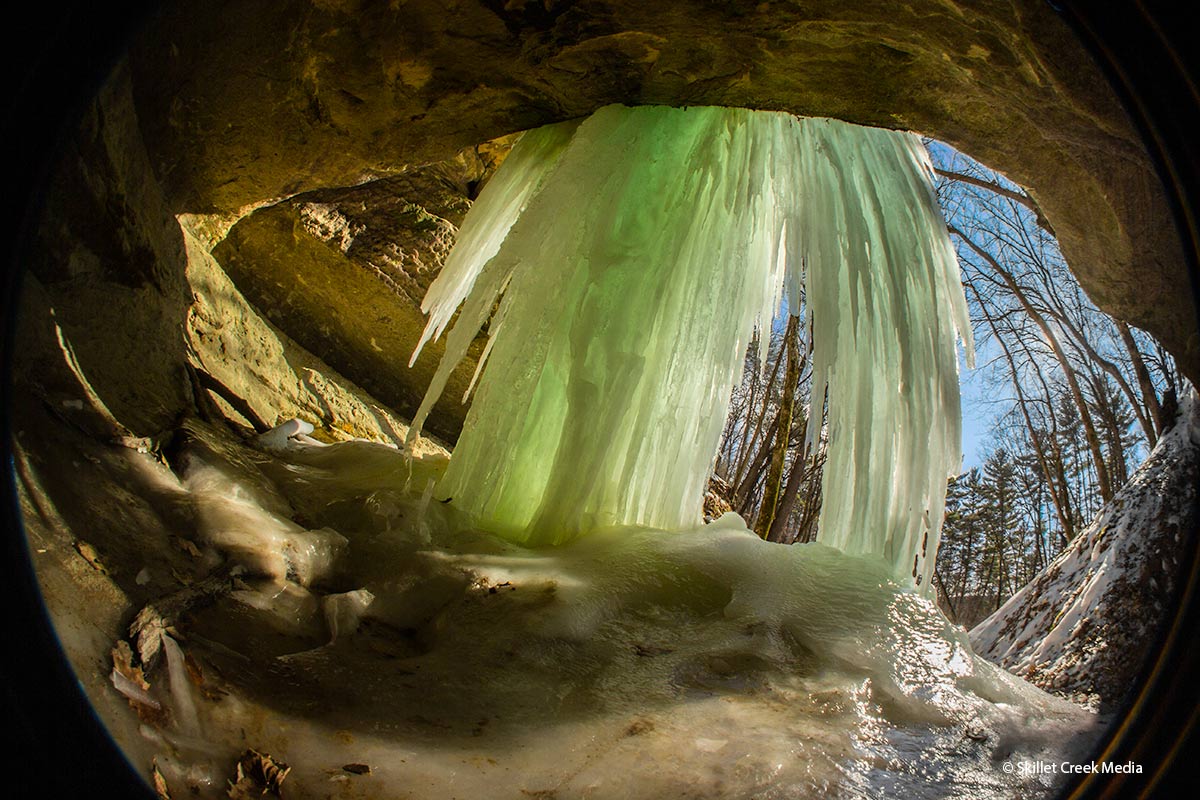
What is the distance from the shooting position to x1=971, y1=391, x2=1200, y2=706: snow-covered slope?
226cm

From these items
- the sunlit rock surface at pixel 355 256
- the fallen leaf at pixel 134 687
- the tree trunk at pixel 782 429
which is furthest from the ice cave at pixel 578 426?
the tree trunk at pixel 782 429

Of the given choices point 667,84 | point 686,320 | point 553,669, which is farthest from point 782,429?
point 553,669

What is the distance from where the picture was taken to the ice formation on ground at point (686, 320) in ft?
9.26

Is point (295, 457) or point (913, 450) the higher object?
point (913, 450)

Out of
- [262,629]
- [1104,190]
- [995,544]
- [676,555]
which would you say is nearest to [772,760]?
[676,555]

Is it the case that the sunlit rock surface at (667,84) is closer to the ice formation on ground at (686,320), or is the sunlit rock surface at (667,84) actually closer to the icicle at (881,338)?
Result: the ice formation on ground at (686,320)

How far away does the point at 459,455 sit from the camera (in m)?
2.91

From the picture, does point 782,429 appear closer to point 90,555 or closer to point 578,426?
point 578,426

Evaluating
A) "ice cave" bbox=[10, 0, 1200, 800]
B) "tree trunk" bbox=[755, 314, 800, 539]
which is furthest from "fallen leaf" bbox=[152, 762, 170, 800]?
"tree trunk" bbox=[755, 314, 800, 539]

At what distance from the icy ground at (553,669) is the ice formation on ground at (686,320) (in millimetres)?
313

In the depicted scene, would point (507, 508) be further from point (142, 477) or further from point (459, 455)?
point (142, 477)

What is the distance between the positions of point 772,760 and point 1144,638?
1557mm

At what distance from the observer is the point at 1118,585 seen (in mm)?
2500

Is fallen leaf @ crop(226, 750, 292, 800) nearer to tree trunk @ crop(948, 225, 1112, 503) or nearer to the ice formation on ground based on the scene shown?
the ice formation on ground
